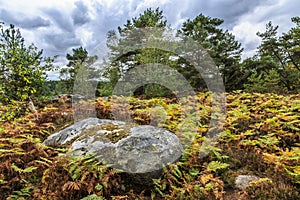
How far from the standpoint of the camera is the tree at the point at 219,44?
53.5 ft

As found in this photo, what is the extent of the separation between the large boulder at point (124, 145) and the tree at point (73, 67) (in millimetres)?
17294

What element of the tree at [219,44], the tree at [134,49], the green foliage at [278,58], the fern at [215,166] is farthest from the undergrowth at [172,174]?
the green foliage at [278,58]

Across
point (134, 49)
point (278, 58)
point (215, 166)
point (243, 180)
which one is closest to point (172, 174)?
point (215, 166)

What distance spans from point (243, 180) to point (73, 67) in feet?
86.5

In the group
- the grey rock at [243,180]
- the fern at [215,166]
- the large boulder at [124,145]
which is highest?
the large boulder at [124,145]

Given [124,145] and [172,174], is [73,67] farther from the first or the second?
[172,174]

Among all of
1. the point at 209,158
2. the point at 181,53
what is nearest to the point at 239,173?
the point at 209,158

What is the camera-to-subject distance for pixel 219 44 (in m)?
16.5

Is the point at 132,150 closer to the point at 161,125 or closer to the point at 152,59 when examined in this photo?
the point at 161,125

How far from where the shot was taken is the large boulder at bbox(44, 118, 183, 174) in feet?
13.4

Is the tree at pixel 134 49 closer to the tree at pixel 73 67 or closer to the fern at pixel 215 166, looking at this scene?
the tree at pixel 73 67

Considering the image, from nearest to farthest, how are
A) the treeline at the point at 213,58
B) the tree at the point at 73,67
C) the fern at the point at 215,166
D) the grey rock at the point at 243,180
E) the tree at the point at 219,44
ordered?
the grey rock at the point at 243,180 < the fern at the point at 215,166 < the treeline at the point at 213,58 < the tree at the point at 219,44 < the tree at the point at 73,67

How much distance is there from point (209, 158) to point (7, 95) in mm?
4869

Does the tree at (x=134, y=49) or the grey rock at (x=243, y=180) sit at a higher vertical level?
the tree at (x=134, y=49)
